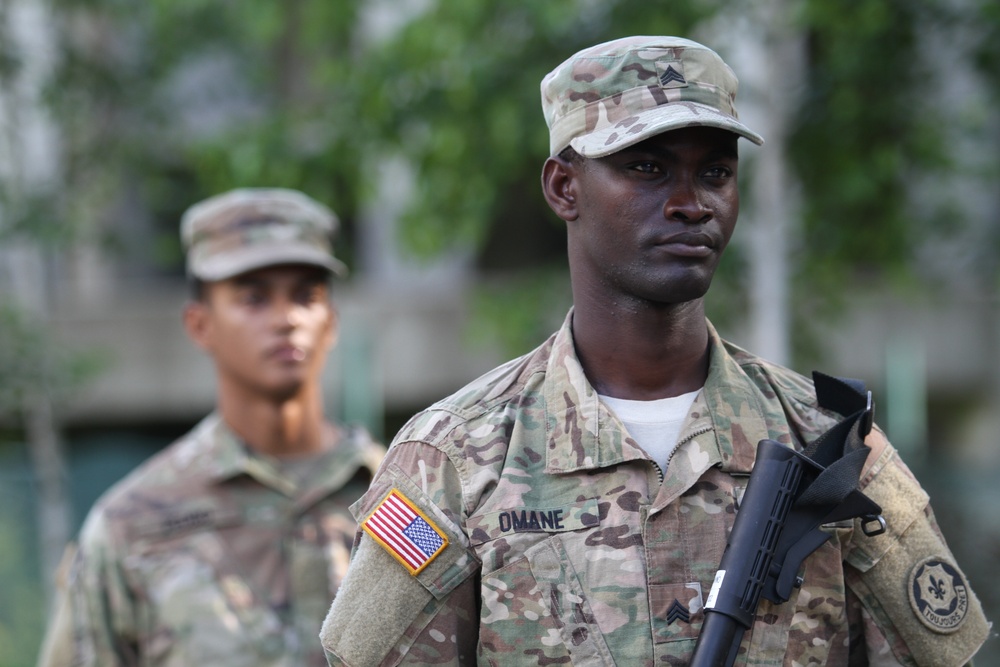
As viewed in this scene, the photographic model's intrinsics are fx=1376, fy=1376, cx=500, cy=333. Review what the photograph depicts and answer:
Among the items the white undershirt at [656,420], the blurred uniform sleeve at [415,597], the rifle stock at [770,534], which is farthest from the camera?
the white undershirt at [656,420]

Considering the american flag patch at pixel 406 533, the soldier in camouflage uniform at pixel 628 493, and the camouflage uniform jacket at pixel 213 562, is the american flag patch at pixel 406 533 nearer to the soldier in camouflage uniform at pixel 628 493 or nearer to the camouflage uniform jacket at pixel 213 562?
the soldier in camouflage uniform at pixel 628 493

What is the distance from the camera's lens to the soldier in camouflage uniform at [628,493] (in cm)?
265

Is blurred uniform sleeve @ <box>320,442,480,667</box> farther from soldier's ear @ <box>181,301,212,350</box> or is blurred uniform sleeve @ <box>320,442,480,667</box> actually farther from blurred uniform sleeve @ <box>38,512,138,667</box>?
soldier's ear @ <box>181,301,212,350</box>

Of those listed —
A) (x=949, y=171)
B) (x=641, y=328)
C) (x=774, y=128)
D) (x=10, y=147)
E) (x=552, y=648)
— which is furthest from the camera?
(x=10, y=147)

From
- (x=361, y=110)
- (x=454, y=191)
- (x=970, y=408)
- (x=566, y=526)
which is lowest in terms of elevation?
(x=970, y=408)

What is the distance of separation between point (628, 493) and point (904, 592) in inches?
23.1

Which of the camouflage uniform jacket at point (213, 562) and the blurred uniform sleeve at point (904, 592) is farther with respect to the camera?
the camouflage uniform jacket at point (213, 562)

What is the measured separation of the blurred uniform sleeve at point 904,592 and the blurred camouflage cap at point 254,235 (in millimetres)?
2626

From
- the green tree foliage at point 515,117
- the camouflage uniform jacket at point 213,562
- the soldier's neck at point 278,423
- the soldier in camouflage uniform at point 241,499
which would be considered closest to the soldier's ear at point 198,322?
the soldier in camouflage uniform at point 241,499

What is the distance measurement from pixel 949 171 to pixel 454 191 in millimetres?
2684

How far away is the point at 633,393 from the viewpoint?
2.88 metres

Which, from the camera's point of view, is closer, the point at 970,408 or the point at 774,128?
the point at 774,128

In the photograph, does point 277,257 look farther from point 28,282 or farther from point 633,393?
point 28,282

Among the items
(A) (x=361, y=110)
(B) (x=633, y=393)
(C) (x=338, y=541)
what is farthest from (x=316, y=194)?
(B) (x=633, y=393)
